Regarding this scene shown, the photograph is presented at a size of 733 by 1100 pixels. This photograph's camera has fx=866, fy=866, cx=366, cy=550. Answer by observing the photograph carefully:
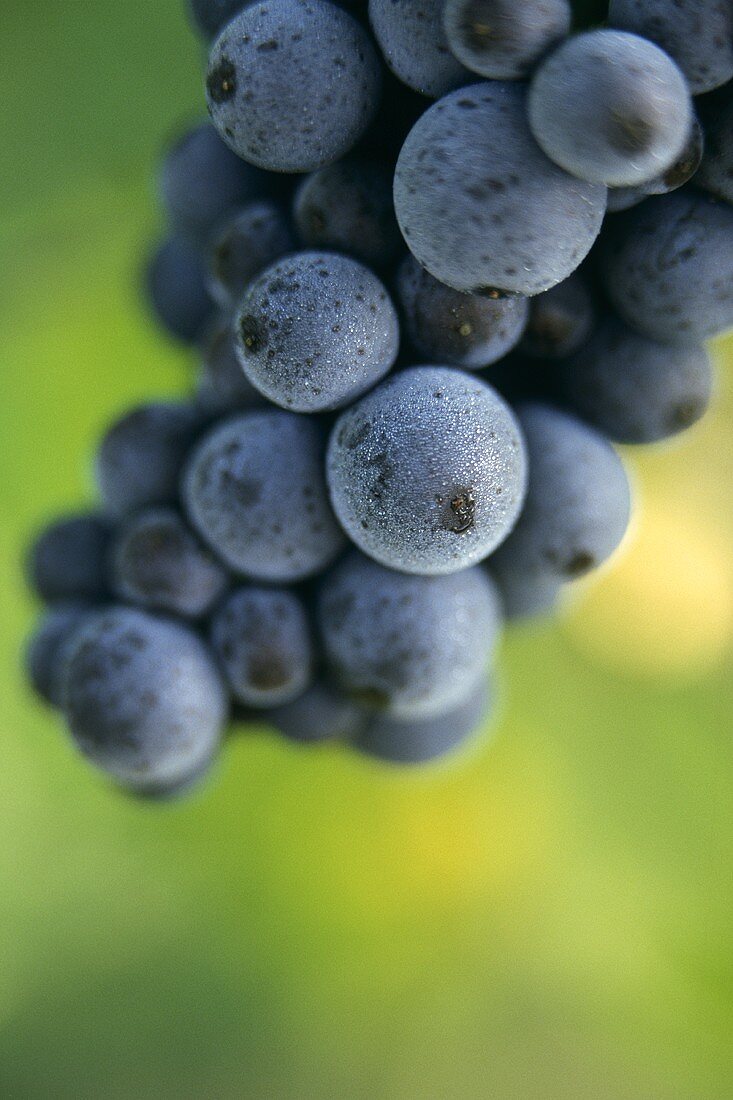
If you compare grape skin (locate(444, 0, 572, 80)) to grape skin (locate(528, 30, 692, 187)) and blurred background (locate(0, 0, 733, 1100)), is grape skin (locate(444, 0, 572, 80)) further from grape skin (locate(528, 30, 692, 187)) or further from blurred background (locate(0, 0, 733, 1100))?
blurred background (locate(0, 0, 733, 1100))

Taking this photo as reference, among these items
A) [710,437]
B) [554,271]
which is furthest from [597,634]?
[554,271]

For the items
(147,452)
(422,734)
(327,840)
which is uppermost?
(147,452)

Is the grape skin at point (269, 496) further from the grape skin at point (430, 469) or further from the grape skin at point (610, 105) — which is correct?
the grape skin at point (610, 105)

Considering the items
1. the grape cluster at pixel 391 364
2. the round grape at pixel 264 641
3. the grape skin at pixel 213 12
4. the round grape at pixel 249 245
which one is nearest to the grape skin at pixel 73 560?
the grape cluster at pixel 391 364

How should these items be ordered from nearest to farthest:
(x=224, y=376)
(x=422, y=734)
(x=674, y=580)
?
(x=224, y=376) → (x=422, y=734) → (x=674, y=580)

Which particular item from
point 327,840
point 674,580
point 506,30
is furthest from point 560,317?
point 327,840

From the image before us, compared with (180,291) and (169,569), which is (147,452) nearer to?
(169,569)
